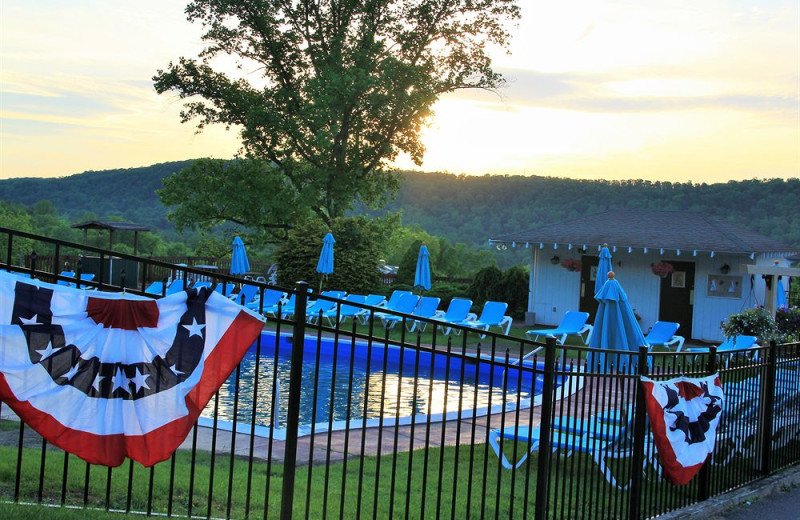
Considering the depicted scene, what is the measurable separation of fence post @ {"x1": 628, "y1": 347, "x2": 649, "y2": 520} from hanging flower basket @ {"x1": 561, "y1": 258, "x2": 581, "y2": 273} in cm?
1789

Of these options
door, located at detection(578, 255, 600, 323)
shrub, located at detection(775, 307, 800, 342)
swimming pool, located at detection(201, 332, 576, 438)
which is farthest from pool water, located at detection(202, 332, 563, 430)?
door, located at detection(578, 255, 600, 323)

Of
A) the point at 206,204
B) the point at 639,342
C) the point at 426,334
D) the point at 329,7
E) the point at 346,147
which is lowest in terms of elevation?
the point at 426,334

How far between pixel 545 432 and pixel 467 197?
208 ft

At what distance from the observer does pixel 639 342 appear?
945 cm

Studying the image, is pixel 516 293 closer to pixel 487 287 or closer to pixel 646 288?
pixel 487 287

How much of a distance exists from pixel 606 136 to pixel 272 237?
15.6m

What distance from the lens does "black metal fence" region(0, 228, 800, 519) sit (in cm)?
402

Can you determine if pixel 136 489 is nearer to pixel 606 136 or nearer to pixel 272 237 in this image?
pixel 606 136

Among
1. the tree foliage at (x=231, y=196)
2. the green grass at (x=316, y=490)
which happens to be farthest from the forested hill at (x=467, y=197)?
the green grass at (x=316, y=490)

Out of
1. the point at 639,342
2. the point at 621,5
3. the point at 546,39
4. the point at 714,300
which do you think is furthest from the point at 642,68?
the point at 639,342

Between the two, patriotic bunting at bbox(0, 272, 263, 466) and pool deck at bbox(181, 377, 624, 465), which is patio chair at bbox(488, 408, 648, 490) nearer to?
pool deck at bbox(181, 377, 624, 465)

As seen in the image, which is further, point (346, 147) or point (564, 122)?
point (346, 147)

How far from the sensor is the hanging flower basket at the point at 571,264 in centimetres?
2319

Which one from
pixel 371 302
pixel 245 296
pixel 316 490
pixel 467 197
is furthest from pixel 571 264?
pixel 467 197
